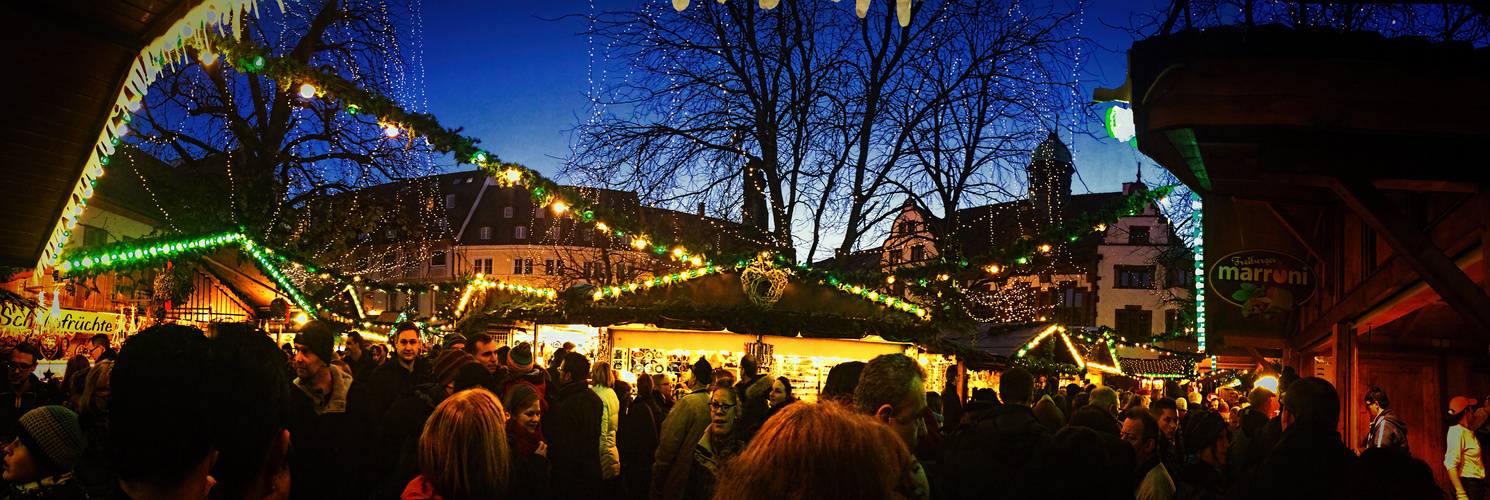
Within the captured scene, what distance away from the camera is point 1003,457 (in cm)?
416

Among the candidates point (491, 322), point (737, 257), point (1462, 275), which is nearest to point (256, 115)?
point (491, 322)

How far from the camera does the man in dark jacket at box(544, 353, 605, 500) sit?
707 centimetres

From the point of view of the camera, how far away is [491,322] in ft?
43.7

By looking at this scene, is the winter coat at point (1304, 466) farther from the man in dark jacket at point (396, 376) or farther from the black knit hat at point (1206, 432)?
the man in dark jacket at point (396, 376)

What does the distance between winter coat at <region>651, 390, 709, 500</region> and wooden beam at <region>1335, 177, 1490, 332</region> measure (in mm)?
4416

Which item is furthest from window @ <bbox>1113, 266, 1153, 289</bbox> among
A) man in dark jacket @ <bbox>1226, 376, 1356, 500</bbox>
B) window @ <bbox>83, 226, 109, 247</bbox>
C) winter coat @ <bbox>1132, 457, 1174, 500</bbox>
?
man in dark jacket @ <bbox>1226, 376, 1356, 500</bbox>

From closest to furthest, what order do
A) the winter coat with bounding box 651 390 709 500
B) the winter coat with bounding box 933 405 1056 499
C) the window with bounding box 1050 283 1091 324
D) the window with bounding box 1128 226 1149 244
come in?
the winter coat with bounding box 933 405 1056 499, the winter coat with bounding box 651 390 709 500, the window with bounding box 1128 226 1149 244, the window with bounding box 1050 283 1091 324

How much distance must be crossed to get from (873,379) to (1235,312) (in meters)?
6.98

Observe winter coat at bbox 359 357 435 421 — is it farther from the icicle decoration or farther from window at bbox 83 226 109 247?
window at bbox 83 226 109 247

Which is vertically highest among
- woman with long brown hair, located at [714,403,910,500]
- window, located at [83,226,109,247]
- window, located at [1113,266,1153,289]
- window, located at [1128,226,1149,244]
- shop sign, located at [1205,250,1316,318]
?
window, located at [1128,226,1149,244]

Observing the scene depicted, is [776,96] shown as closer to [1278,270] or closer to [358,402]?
[1278,270]

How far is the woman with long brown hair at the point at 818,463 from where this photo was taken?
7.58ft

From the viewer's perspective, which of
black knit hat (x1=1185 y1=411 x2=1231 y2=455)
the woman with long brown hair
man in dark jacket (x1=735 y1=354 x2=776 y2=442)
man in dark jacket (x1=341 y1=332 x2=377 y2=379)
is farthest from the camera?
man in dark jacket (x1=341 y1=332 x2=377 y2=379)

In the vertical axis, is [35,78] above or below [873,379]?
above
